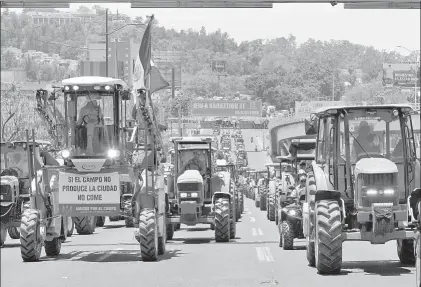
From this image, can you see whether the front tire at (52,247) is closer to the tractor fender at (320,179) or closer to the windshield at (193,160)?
the tractor fender at (320,179)

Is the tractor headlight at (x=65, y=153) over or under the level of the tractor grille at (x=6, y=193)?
over

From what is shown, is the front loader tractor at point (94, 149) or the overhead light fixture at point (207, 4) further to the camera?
the front loader tractor at point (94, 149)

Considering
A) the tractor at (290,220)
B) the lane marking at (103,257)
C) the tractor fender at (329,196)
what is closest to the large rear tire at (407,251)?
the tractor fender at (329,196)

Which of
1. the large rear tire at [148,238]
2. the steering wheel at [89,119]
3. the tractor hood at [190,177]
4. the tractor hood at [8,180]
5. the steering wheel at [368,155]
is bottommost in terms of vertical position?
the large rear tire at [148,238]

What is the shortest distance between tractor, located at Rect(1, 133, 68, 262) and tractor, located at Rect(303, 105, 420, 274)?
5.93 m

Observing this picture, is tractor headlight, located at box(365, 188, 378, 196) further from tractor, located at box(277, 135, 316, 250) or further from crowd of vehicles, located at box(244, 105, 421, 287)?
tractor, located at box(277, 135, 316, 250)

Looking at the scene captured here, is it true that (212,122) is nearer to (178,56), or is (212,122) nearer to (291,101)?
(178,56)

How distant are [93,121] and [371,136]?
7811 millimetres

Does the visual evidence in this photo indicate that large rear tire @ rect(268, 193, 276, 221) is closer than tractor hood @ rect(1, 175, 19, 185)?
No

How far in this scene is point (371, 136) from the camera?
1994 cm

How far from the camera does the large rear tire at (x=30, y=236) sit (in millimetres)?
22953

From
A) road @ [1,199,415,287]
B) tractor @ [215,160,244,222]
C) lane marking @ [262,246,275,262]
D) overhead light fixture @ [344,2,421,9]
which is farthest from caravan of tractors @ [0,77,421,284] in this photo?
overhead light fixture @ [344,2,421,9]

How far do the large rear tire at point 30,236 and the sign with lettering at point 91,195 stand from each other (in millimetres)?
1064

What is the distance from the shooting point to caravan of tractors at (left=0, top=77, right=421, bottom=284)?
62.4 feet
